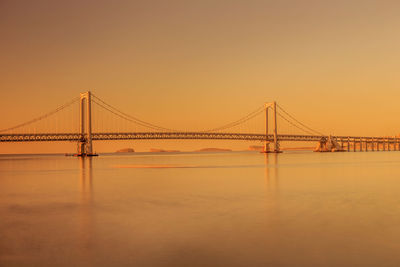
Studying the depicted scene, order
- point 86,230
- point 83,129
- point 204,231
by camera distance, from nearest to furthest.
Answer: point 204,231 < point 86,230 < point 83,129

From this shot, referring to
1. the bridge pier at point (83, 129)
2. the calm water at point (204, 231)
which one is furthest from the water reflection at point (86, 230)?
the bridge pier at point (83, 129)

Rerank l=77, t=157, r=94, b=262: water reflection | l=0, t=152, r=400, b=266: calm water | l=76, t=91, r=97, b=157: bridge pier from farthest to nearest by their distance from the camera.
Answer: l=76, t=91, r=97, b=157: bridge pier → l=77, t=157, r=94, b=262: water reflection → l=0, t=152, r=400, b=266: calm water

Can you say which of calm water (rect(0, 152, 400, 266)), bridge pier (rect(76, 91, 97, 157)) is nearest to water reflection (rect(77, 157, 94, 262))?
calm water (rect(0, 152, 400, 266))

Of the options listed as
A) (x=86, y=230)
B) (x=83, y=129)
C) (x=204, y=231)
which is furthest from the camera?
(x=83, y=129)

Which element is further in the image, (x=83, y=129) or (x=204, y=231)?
(x=83, y=129)

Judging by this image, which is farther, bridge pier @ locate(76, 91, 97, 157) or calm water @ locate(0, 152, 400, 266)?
bridge pier @ locate(76, 91, 97, 157)

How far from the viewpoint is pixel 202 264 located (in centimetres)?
514

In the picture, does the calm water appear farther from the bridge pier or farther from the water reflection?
the bridge pier

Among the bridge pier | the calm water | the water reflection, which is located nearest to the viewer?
the calm water

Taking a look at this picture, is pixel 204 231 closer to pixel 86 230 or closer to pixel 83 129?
pixel 86 230

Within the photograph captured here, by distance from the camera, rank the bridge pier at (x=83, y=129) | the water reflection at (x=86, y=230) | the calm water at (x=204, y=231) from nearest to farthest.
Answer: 1. the calm water at (x=204, y=231)
2. the water reflection at (x=86, y=230)
3. the bridge pier at (x=83, y=129)

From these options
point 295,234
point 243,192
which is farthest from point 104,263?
point 243,192

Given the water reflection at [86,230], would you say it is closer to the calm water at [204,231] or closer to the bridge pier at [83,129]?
the calm water at [204,231]

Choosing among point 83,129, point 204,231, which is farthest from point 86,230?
point 83,129
